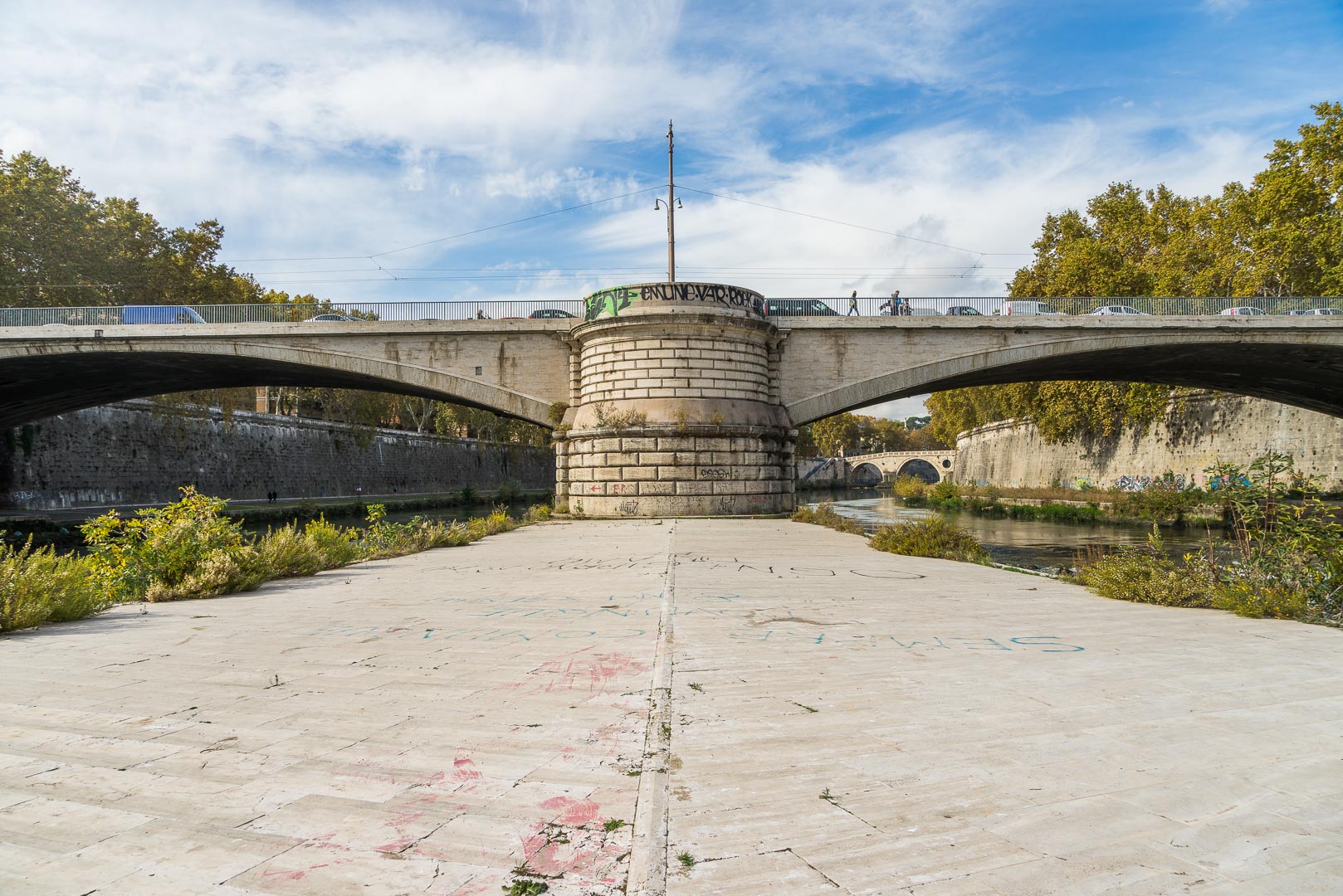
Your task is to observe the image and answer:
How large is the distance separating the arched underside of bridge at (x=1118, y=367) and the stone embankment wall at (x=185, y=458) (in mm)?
36713

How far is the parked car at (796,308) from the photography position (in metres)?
28.8

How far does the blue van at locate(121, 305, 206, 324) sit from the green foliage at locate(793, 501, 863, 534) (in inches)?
981

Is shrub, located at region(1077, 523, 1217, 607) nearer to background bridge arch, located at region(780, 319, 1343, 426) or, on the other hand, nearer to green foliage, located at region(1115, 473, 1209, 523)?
background bridge arch, located at region(780, 319, 1343, 426)

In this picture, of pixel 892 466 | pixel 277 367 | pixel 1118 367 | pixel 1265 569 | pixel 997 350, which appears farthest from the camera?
pixel 892 466

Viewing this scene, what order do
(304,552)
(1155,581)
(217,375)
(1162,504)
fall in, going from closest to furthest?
(1155,581) < (304,552) < (1162,504) < (217,375)

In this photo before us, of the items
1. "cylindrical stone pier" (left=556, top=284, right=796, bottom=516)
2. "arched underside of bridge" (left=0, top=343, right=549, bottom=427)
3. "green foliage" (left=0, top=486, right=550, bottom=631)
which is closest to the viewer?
"green foliage" (left=0, top=486, right=550, bottom=631)

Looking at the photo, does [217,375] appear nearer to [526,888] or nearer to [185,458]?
[185,458]

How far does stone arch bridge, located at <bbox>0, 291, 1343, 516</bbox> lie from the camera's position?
2509cm

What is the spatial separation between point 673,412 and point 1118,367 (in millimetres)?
22644

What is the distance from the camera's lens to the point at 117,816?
2.86 meters

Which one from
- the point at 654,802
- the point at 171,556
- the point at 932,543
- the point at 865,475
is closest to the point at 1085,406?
the point at 932,543

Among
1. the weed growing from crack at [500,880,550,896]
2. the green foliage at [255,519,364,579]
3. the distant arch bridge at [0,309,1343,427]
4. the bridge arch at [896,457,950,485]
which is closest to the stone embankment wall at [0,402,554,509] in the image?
the distant arch bridge at [0,309,1343,427]

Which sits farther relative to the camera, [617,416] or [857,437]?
[857,437]

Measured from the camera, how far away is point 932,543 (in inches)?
539
